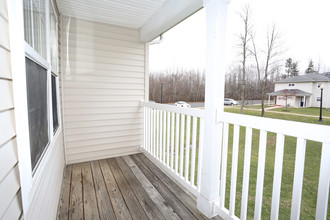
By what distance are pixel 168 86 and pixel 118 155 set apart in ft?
6.08

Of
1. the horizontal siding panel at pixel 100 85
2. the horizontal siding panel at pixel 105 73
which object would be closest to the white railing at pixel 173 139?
the horizontal siding panel at pixel 100 85

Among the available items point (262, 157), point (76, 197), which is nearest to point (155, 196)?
point (76, 197)

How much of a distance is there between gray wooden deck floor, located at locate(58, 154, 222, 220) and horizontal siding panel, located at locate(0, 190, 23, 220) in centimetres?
130

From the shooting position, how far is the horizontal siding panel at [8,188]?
0.61m

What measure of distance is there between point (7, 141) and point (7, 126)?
0.06 metres

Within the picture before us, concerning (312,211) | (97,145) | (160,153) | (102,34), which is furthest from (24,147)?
(102,34)

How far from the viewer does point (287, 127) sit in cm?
120

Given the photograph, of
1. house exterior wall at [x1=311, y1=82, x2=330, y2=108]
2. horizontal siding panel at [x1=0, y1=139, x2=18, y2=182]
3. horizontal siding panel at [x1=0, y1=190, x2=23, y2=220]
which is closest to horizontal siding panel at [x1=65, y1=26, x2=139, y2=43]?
horizontal siding panel at [x1=0, y1=139, x2=18, y2=182]

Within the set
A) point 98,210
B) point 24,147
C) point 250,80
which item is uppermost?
point 250,80

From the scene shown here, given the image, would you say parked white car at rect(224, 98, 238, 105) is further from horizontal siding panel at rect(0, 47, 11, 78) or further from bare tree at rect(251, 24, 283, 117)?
horizontal siding panel at rect(0, 47, 11, 78)

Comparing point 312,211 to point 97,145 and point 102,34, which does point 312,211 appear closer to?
point 97,145

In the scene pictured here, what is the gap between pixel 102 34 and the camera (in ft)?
10.4

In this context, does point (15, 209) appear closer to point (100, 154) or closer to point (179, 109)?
point (179, 109)

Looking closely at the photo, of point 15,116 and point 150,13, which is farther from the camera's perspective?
point 150,13
